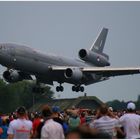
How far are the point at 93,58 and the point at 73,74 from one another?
6504 millimetres

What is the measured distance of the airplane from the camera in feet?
165

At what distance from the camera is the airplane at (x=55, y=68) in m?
50.4

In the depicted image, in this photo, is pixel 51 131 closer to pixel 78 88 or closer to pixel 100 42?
pixel 78 88

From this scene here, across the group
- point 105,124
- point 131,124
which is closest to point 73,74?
point 131,124

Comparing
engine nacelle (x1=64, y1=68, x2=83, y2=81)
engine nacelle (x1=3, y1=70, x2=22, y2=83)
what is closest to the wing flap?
engine nacelle (x1=64, y1=68, x2=83, y2=81)

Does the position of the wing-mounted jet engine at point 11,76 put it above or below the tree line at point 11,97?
below

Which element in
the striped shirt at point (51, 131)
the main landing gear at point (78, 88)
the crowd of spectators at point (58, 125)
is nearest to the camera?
the striped shirt at point (51, 131)

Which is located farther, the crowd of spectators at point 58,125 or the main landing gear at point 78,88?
the main landing gear at point 78,88

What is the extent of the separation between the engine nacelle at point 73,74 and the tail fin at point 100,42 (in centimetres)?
1282

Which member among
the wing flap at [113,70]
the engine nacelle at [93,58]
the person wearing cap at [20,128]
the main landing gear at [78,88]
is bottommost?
the person wearing cap at [20,128]

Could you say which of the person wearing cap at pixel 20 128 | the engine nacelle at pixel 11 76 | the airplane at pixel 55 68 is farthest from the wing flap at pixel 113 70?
the person wearing cap at pixel 20 128

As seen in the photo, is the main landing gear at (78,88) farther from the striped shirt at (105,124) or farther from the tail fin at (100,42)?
the striped shirt at (105,124)

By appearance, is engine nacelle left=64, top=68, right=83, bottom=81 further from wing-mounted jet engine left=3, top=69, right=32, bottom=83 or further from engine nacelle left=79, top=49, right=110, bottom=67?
engine nacelle left=79, top=49, right=110, bottom=67

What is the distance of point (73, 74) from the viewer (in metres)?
52.0
